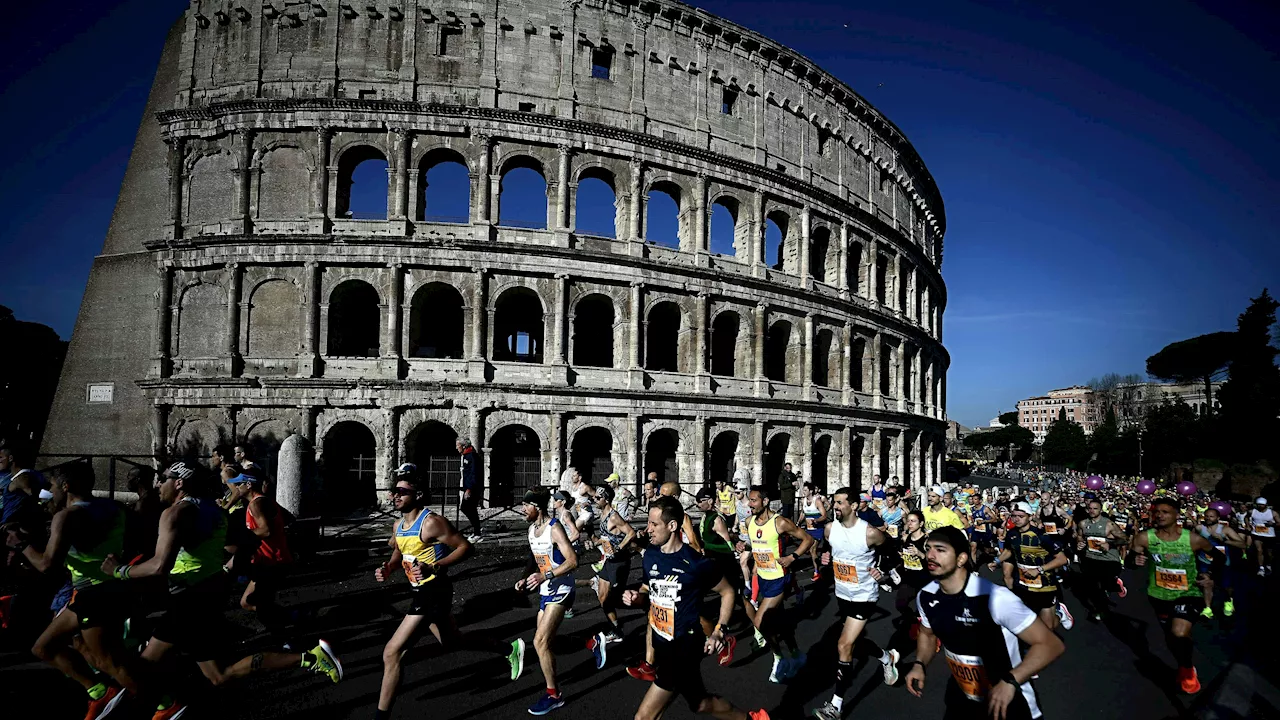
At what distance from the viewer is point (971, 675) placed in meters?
4.07

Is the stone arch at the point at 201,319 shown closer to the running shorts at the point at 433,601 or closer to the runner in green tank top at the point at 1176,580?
the running shorts at the point at 433,601

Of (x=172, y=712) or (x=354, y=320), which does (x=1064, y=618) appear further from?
(x=354, y=320)

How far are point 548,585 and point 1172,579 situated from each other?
6.64 metres

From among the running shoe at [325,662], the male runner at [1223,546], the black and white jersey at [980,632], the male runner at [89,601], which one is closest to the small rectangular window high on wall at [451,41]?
the male runner at [89,601]

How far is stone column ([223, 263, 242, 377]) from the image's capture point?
1995 cm

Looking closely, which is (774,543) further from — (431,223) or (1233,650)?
(431,223)

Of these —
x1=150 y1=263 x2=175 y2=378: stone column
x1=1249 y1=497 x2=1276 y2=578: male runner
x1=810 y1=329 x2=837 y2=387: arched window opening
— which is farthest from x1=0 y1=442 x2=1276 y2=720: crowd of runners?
x1=810 y1=329 x2=837 y2=387: arched window opening

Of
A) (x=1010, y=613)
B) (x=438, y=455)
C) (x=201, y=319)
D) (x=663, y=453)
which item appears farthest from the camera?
Result: (x=663, y=453)

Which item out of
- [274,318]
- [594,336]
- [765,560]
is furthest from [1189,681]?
[274,318]

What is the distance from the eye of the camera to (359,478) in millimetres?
20422

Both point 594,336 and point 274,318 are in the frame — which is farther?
point 594,336

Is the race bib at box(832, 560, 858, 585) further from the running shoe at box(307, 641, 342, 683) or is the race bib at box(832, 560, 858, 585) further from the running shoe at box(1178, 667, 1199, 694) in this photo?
the running shoe at box(307, 641, 342, 683)

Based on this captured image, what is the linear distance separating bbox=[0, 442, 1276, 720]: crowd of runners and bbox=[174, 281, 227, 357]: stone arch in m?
12.9

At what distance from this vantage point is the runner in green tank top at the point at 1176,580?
6570 mm
